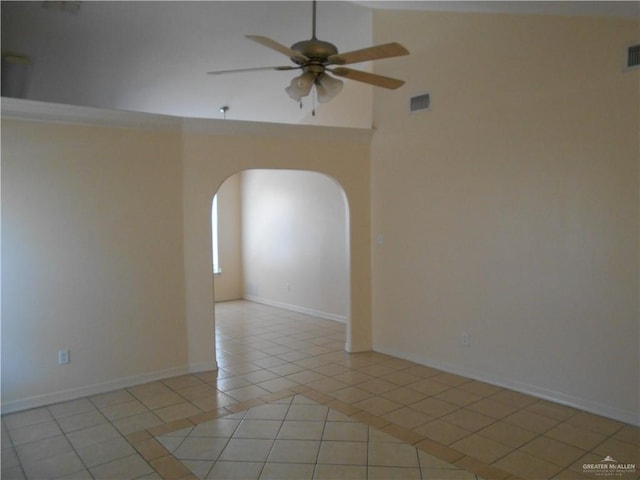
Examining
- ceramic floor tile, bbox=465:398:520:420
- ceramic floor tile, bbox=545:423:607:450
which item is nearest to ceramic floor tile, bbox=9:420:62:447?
ceramic floor tile, bbox=465:398:520:420

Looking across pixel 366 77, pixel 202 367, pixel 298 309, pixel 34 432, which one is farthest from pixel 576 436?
pixel 298 309

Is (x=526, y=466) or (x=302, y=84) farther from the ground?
(x=302, y=84)

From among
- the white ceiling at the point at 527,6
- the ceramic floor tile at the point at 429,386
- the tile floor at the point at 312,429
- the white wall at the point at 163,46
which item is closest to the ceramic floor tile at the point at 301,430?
the tile floor at the point at 312,429

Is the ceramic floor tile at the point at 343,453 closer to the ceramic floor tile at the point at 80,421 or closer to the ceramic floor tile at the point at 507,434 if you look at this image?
the ceramic floor tile at the point at 507,434

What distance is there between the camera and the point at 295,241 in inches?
295

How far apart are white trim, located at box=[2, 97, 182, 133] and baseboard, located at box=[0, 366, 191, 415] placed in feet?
7.40

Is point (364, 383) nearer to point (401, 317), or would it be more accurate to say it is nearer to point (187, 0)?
point (401, 317)

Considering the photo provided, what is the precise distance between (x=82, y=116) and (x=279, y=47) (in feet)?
7.16

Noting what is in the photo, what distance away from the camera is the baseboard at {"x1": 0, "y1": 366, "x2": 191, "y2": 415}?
144 inches

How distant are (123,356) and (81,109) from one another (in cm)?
219

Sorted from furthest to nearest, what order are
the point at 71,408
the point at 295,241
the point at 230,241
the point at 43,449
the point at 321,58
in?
1. the point at 230,241
2. the point at 295,241
3. the point at 71,408
4. the point at 43,449
5. the point at 321,58

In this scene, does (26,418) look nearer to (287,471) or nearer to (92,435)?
(92,435)

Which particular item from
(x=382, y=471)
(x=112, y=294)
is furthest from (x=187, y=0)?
(x=382, y=471)

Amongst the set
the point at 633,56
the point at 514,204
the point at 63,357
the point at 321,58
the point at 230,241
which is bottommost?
the point at 63,357
